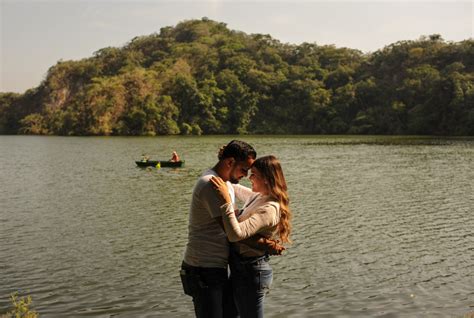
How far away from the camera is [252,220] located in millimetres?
5133

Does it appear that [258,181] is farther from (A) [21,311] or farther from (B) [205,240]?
(A) [21,311]

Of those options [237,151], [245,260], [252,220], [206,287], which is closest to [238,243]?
[245,260]

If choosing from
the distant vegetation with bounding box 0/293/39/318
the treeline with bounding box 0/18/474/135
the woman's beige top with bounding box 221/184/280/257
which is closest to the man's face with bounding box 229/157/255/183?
the woman's beige top with bounding box 221/184/280/257

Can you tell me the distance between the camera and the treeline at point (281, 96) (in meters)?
98.7

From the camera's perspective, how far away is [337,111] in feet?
359

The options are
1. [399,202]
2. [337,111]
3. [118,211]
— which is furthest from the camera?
[337,111]

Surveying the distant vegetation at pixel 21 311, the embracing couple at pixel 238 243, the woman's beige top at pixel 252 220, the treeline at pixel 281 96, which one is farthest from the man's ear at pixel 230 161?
the treeline at pixel 281 96

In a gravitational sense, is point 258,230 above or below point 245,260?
above

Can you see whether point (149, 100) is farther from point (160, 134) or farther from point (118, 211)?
point (118, 211)

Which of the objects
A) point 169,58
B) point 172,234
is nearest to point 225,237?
point 172,234

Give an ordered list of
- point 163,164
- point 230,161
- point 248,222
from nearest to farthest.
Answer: point 248,222 < point 230,161 < point 163,164

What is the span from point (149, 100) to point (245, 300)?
361ft

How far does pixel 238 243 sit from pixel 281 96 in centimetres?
11653

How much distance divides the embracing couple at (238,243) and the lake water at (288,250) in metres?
5.16
